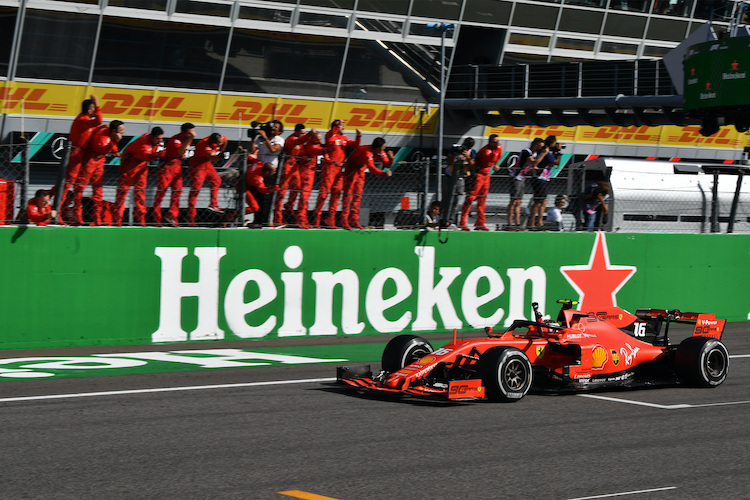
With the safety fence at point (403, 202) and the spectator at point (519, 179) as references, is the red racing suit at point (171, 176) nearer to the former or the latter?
the safety fence at point (403, 202)

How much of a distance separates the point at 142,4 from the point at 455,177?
41.0ft

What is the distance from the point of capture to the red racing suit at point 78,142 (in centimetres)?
1257

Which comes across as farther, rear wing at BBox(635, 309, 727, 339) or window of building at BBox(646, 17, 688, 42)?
window of building at BBox(646, 17, 688, 42)

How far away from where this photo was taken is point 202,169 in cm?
1341

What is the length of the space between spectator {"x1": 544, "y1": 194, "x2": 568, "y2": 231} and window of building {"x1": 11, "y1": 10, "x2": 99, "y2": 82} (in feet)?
43.0

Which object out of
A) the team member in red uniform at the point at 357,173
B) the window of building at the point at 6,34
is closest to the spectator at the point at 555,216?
the team member in red uniform at the point at 357,173

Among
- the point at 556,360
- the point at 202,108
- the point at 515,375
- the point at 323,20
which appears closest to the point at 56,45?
the point at 202,108

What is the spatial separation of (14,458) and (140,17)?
19.6m

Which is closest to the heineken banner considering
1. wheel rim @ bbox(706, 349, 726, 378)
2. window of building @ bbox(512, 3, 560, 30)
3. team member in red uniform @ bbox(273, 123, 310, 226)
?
team member in red uniform @ bbox(273, 123, 310, 226)

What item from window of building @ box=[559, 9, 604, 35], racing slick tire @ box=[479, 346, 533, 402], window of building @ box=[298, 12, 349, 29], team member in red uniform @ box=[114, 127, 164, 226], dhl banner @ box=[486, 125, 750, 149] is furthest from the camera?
dhl banner @ box=[486, 125, 750, 149]

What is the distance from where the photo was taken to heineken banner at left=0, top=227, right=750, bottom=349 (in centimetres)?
1270

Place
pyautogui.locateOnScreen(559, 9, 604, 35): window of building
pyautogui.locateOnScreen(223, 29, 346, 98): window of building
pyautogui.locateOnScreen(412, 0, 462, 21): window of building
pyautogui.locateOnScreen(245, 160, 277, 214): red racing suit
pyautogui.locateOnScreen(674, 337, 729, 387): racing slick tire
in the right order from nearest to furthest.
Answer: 1. pyautogui.locateOnScreen(674, 337, 729, 387): racing slick tire
2. pyautogui.locateOnScreen(245, 160, 277, 214): red racing suit
3. pyautogui.locateOnScreen(223, 29, 346, 98): window of building
4. pyautogui.locateOnScreen(412, 0, 462, 21): window of building
5. pyautogui.locateOnScreen(559, 9, 604, 35): window of building

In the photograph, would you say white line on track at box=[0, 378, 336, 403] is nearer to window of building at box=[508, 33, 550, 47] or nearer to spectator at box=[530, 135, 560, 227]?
spectator at box=[530, 135, 560, 227]

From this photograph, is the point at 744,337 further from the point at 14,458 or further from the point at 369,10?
the point at 369,10
